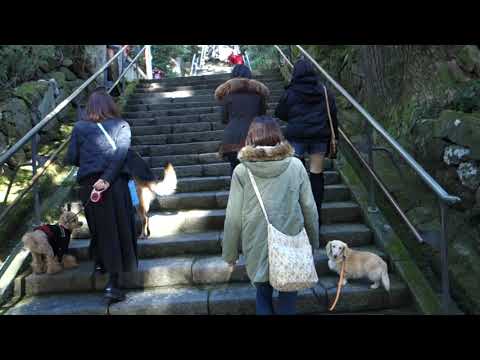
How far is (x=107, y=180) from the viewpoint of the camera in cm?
302

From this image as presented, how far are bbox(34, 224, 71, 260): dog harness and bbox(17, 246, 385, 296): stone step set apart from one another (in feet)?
0.64

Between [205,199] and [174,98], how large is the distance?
135 inches

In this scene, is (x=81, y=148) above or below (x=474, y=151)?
above

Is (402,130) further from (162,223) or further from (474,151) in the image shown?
(162,223)

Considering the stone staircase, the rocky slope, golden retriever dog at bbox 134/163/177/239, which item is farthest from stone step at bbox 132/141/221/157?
the rocky slope

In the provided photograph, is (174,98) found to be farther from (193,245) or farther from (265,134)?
(265,134)

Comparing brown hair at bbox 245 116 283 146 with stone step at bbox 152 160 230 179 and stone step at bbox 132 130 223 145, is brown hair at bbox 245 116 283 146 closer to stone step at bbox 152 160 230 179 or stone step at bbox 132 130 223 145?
stone step at bbox 152 160 230 179

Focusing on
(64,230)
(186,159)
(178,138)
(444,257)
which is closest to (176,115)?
(178,138)

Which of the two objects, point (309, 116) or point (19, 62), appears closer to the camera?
point (309, 116)

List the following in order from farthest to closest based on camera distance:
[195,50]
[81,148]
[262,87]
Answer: [195,50] → [262,87] → [81,148]

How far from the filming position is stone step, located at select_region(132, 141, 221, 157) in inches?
220

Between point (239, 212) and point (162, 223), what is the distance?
179 cm

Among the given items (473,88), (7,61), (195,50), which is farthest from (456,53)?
(195,50)

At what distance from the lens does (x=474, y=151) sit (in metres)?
3.52
